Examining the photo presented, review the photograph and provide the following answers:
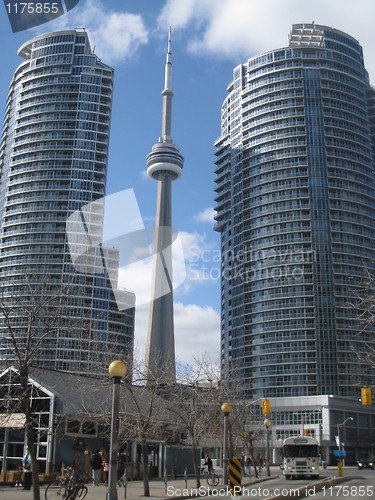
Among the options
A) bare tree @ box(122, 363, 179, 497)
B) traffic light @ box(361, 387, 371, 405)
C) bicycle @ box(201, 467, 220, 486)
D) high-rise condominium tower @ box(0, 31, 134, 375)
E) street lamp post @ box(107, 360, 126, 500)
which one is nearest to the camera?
street lamp post @ box(107, 360, 126, 500)

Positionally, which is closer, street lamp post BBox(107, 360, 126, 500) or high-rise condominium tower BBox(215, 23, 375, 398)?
street lamp post BBox(107, 360, 126, 500)

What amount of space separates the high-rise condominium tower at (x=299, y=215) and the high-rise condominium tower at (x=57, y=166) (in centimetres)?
2969

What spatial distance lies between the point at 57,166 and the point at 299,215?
5582 cm

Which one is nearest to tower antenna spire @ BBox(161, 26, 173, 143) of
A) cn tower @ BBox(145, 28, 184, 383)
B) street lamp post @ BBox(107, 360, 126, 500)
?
cn tower @ BBox(145, 28, 184, 383)

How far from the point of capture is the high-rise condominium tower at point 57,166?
126 meters

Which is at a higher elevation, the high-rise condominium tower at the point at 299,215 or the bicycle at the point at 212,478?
the high-rise condominium tower at the point at 299,215

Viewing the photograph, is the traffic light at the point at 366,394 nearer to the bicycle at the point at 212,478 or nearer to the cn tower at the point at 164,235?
the bicycle at the point at 212,478

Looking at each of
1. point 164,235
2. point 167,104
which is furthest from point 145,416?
point 167,104

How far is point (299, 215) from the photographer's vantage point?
127125 millimetres

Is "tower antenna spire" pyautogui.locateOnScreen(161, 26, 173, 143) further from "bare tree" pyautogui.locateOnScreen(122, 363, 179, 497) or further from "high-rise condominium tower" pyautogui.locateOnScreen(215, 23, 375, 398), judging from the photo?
"bare tree" pyautogui.locateOnScreen(122, 363, 179, 497)

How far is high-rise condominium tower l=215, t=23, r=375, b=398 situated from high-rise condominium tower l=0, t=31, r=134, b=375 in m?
29.7

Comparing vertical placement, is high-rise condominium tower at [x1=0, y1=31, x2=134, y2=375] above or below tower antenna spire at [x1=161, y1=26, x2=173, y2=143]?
below

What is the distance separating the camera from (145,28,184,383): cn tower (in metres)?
154

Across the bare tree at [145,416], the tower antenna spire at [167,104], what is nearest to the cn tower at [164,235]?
the tower antenna spire at [167,104]
